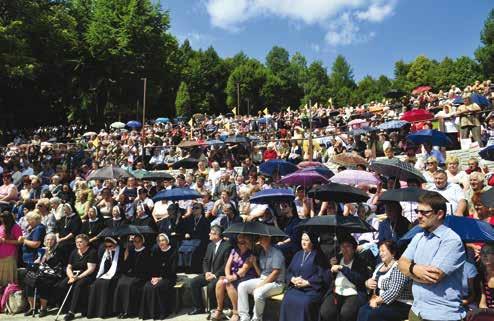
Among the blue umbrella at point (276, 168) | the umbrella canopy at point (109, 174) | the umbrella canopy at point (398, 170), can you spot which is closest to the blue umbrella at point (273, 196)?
the umbrella canopy at point (398, 170)

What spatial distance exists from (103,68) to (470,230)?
39.0 meters

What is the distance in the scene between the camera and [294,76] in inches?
3081

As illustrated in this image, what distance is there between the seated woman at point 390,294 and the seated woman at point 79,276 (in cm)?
533

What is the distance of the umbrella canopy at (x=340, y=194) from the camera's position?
23.6ft

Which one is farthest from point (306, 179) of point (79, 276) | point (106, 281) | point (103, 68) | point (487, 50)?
point (487, 50)

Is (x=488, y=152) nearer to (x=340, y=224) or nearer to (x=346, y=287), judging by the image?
(x=340, y=224)

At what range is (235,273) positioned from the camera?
24.7ft

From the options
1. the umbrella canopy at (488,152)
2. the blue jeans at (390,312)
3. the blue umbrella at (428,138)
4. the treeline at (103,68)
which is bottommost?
the blue jeans at (390,312)

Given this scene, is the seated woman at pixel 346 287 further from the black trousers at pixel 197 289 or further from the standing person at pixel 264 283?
the black trousers at pixel 197 289

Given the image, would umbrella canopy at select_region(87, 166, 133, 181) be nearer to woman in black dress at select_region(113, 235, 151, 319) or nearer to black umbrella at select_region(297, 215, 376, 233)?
woman in black dress at select_region(113, 235, 151, 319)

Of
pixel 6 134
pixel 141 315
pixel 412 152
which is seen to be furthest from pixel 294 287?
pixel 6 134

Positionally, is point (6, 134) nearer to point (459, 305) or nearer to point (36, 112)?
point (36, 112)

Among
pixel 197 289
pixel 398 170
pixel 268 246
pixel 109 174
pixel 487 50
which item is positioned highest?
pixel 487 50

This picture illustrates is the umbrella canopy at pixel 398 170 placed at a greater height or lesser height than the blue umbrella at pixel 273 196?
greater
